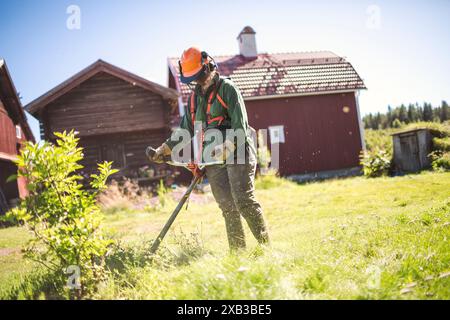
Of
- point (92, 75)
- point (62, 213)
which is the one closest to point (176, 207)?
point (62, 213)

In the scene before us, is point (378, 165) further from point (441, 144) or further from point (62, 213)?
point (62, 213)

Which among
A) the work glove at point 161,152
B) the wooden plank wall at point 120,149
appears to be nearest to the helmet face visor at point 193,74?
the work glove at point 161,152

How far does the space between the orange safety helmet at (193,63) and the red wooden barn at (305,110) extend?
11286 millimetres

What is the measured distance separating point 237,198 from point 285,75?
552 inches

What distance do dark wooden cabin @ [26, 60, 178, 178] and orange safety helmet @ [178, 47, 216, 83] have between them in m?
9.41

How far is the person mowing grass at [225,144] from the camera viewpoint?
3.07m

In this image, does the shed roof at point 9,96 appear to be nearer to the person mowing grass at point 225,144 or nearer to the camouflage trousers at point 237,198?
the person mowing grass at point 225,144

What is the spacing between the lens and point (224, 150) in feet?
9.94

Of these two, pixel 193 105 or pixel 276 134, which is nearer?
pixel 193 105

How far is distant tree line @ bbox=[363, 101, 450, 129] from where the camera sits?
27.8 meters

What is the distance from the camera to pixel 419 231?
324 cm

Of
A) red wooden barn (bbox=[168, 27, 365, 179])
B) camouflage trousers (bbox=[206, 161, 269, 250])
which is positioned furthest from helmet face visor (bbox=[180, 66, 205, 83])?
red wooden barn (bbox=[168, 27, 365, 179])
